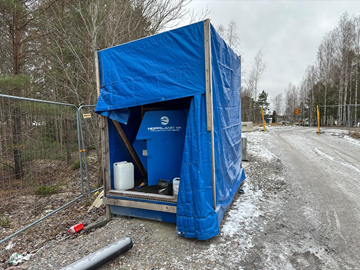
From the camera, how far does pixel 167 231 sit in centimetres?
337

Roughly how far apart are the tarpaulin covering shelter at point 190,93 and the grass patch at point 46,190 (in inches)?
145

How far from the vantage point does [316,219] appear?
373 centimetres

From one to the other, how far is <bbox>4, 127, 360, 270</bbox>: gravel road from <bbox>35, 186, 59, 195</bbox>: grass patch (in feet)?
9.06

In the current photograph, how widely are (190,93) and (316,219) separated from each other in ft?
10.2

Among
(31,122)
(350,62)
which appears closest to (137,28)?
(31,122)

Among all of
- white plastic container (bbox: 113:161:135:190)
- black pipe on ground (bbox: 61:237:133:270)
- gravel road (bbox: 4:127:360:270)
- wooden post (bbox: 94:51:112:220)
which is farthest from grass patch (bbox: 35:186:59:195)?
black pipe on ground (bbox: 61:237:133:270)

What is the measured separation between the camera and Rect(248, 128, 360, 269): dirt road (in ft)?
8.86

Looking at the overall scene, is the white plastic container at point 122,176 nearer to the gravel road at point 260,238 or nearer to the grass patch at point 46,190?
the gravel road at point 260,238

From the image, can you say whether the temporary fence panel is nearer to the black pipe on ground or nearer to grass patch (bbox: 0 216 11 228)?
grass patch (bbox: 0 216 11 228)

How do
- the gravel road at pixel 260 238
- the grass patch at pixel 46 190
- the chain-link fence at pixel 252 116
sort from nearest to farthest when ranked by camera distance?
1. the gravel road at pixel 260 238
2. the grass patch at pixel 46 190
3. the chain-link fence at pixel 252 116

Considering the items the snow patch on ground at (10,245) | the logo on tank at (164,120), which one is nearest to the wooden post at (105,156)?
the logo on tank at (164,120)

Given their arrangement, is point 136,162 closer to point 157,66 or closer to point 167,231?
point 167,231

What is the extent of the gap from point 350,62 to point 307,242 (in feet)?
86.5

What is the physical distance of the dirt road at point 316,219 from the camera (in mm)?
2701
